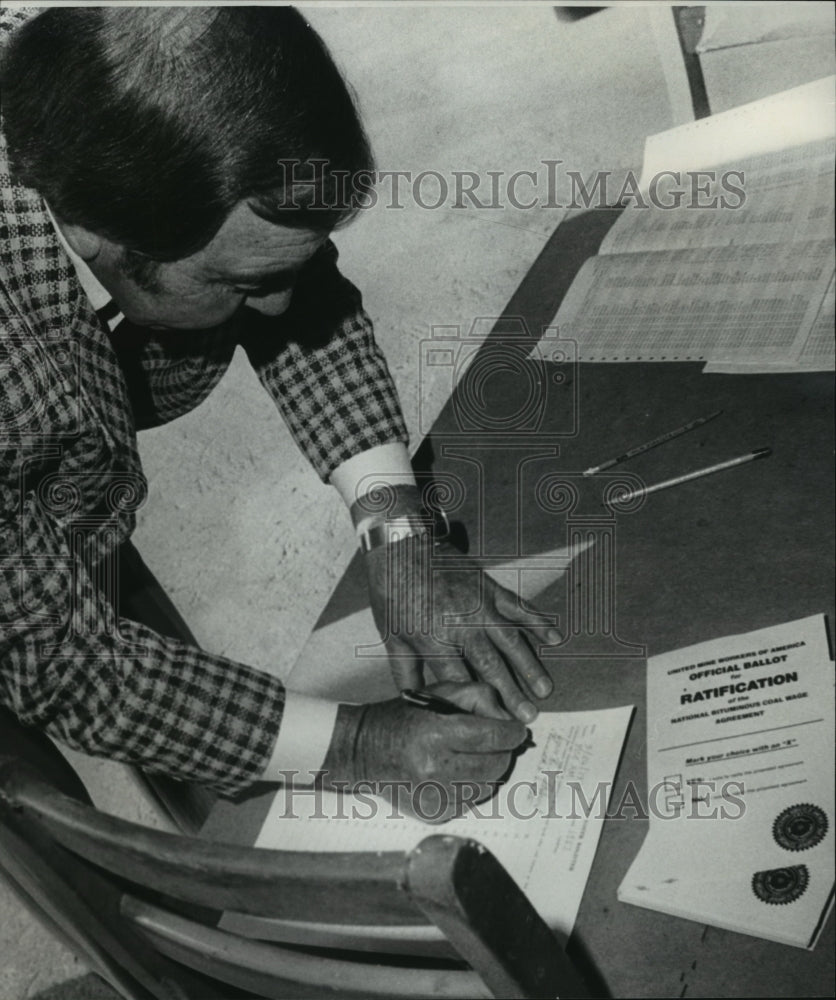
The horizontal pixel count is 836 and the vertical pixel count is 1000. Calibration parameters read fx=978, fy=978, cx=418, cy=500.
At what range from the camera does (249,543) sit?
1.65m

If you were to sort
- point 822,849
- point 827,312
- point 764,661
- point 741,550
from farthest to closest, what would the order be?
1. point 827,312
2. point 741,550
3. point 764,661
4. point 822,849

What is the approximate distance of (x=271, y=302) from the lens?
41.7 inches

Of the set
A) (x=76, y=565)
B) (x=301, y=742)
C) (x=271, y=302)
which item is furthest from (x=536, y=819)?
(x=271, y=302)

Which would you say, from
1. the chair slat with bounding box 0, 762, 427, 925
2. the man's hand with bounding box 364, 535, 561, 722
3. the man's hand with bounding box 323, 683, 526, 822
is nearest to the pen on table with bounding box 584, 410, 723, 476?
the man's hand with bounding box 364, 535, 561, 722

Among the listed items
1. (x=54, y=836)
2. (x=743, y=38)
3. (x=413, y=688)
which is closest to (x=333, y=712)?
(x=413, y=688)

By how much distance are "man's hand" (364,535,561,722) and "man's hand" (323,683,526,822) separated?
0.04 metres

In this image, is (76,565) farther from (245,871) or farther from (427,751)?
(245,871)

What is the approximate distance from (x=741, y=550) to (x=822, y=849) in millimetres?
307

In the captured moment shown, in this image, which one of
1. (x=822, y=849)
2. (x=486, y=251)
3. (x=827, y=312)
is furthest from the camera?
(x=486, y=251)

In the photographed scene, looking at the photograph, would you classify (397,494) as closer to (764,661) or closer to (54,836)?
(764,661)

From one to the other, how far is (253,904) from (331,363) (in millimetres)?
878

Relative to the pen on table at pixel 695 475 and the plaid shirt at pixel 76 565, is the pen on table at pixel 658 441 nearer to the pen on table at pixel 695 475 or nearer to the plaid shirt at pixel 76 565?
the pen on table at pixel 695 475

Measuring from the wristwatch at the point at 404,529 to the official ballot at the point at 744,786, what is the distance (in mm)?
350

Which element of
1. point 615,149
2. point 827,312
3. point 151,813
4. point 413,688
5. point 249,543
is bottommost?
point 151,813
